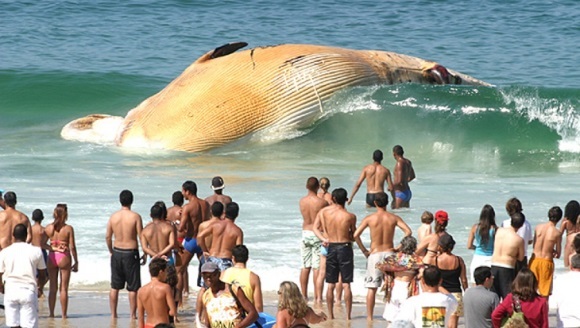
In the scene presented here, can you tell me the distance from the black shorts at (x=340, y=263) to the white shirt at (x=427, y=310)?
10.7ft

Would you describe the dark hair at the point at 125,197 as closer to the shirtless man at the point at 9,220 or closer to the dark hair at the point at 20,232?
the shirtless man at the point at 9,220

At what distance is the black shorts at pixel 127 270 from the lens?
11898 mm

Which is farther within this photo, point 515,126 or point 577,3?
point 577,3

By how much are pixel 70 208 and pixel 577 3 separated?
25.9 metres

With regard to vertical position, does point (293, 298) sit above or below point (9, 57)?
below

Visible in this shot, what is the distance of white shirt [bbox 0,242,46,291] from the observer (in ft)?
34.6

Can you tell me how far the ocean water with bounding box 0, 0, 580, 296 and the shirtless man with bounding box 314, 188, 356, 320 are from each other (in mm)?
1483

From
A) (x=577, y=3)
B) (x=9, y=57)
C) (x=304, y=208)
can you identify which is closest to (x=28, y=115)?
(x=9, y=57)

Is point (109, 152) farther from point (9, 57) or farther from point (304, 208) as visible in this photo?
point (9, 57)

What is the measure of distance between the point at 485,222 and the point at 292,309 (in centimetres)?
406

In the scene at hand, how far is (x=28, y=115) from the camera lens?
28.5 meters

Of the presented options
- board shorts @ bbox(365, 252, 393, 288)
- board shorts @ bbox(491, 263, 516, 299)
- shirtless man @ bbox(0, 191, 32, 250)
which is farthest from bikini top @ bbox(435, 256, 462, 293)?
shirtless man @ bbox(0, 191, 32, 250)

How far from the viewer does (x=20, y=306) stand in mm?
10562

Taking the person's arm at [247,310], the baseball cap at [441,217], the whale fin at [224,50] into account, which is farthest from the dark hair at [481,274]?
the whale fin at [224,50]
